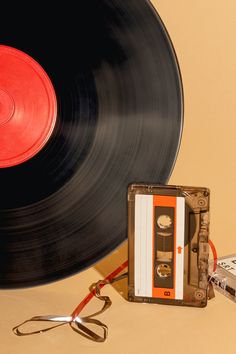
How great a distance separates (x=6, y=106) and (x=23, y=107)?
22 mm

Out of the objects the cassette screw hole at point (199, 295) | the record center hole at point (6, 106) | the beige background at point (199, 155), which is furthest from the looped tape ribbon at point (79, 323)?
the record center hole at point (6, 106)

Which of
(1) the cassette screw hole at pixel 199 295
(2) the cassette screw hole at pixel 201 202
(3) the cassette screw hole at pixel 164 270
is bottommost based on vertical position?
(1) the cassette screw hole at pixel 199 295

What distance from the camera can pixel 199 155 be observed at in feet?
3.64

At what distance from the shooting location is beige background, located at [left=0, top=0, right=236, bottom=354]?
83 centimetres

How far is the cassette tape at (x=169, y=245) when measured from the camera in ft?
2.74

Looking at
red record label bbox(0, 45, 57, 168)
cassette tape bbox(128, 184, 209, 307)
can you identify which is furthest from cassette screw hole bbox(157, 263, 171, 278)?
red record label bbox(0, 45, 57, 168)

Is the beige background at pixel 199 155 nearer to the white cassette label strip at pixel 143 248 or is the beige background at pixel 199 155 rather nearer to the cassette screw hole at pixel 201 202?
the white cassette label strip at pixel 143 248

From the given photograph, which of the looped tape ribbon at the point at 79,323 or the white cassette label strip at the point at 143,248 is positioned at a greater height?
the white cassette label strip at the point at 143,248

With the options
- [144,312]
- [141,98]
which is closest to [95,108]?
[141,98]

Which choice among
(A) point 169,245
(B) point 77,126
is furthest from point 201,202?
(B) point 77,126

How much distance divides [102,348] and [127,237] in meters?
0.15

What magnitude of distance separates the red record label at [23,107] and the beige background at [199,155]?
0.70ft

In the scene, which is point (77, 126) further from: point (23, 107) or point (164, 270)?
point (164, 270)

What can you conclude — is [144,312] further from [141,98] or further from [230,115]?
[230,115]
